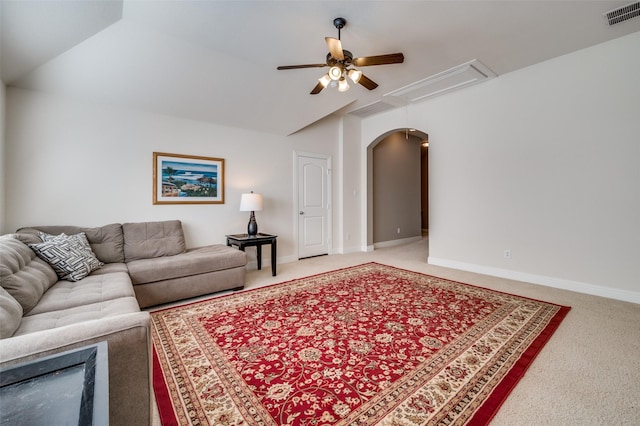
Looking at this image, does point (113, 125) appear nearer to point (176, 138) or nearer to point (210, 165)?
point (176, 138)

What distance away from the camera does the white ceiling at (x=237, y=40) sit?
2465mm

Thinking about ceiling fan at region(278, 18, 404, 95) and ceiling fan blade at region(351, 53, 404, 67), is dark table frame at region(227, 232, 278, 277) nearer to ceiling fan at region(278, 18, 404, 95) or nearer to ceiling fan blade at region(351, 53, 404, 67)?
ceiling fan at region(278, 18, 404, 95)

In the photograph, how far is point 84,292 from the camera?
217cm

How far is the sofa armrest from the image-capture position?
0.95 m

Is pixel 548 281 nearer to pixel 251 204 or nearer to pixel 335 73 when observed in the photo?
pixel 335 73

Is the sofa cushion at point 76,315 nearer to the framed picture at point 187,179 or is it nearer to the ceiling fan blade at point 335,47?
the framed picture at point 187,179

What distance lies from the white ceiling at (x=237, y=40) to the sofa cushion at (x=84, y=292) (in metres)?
2.16

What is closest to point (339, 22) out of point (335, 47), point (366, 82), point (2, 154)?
point (335, 47)

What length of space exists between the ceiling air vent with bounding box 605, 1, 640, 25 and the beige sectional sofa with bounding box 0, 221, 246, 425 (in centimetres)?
464

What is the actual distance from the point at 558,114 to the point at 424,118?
1.90 metres

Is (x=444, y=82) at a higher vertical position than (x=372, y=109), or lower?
lower

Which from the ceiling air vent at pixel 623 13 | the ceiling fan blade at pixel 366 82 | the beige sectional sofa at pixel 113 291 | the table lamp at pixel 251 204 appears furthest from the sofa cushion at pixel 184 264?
the ceiling air vent at pixel 623 13

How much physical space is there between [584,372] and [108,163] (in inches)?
198

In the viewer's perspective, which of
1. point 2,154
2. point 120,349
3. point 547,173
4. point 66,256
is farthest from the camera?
point 547,173
